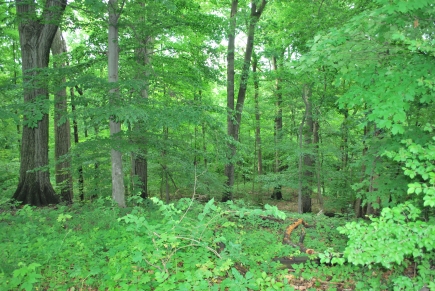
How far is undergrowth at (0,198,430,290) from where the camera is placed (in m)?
2.92

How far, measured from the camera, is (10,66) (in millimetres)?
13398

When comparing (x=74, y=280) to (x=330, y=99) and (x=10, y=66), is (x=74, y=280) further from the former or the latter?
(x=10, y=66)

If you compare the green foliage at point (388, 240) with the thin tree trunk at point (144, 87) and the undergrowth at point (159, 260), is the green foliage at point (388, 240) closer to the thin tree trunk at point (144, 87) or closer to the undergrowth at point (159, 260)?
the undergrowth at point (159, 260)

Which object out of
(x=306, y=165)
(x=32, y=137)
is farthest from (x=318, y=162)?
(x=32, y=137)

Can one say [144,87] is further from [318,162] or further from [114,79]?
[318,162]

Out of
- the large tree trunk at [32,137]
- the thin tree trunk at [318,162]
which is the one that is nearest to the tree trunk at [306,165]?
the thin tree trunk at [318,162]

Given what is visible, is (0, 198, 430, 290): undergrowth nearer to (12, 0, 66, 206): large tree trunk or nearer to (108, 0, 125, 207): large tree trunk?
(108, 0, 125, 207): large tree trunk

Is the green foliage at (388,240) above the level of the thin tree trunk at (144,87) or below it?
below

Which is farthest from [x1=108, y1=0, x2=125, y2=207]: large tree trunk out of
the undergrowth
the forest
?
the undergrowth

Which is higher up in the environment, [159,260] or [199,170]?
[199,170]

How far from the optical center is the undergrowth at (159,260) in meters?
2.92

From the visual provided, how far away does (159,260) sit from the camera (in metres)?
3.41

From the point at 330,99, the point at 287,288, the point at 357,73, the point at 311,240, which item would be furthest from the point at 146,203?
the point at 330,99

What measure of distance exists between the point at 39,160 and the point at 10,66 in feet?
30.8
